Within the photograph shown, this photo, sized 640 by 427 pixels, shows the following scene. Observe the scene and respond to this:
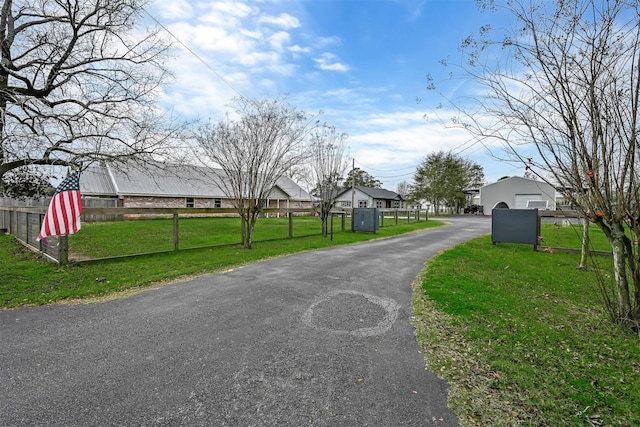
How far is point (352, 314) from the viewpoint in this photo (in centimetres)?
425

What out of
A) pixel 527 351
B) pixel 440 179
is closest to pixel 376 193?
pixel 440 179

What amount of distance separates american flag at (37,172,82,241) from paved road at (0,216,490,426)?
9.45 ft

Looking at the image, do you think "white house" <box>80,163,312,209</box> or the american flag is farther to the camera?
"white house" <box>80,163,312,209</box>

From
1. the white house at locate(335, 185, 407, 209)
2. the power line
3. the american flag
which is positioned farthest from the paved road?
the white house at locate(335, 185, 407, 209)

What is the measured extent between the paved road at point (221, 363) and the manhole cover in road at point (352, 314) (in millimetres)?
24

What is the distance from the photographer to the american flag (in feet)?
21.4

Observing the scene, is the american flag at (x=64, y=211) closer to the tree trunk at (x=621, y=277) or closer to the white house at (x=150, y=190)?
the tree trunk at (x=621, y=277)

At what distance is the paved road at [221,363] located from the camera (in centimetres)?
222

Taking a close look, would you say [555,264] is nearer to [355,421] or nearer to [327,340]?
[327,340]

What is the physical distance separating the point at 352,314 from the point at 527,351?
200cm

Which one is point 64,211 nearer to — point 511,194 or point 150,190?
point 150,190

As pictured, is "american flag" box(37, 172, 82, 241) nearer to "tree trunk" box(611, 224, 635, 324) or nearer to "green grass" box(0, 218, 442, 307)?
"green grass" box(0, 218, 442, 307)

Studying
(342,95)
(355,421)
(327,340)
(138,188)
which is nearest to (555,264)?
(327,340)

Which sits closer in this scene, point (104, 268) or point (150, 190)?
point (104, 268)
